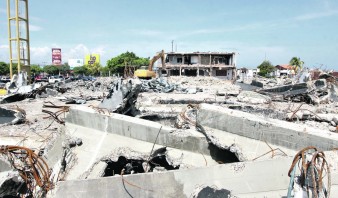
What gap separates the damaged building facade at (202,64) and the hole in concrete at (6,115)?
35.5m

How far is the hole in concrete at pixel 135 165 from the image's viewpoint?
4.70 metres

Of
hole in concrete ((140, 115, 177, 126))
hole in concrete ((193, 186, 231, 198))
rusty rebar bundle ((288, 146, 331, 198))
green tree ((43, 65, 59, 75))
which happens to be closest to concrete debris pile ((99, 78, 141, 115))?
hole in concrete ((140, 115, 177, 126))

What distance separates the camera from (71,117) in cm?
551

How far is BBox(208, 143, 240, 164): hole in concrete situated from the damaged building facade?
128 ft

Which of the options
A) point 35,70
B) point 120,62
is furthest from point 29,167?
point 35,70

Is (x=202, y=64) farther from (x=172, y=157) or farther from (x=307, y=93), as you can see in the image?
(x=172, y=157)

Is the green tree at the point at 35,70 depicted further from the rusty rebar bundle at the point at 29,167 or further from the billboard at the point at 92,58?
the rusty rebar bundle at the point at 29,167

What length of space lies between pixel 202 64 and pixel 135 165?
1599 inches

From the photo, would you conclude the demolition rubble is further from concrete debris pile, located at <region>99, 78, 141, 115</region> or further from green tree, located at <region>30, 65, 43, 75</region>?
green tree, located at <region>30, 65, 43, 75</region>

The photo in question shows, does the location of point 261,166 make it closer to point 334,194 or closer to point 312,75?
point 334,194

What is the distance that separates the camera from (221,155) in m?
4.66

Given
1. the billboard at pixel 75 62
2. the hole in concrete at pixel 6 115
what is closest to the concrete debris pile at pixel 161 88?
the hole in concrete at pixel 6 115

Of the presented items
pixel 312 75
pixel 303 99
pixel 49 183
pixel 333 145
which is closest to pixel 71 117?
pixel 49 183

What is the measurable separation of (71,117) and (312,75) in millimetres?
13932
